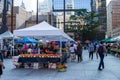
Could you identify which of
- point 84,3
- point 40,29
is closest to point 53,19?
point 84,3

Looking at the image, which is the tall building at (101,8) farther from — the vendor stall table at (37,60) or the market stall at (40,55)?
the vendor stall table at (37,60)

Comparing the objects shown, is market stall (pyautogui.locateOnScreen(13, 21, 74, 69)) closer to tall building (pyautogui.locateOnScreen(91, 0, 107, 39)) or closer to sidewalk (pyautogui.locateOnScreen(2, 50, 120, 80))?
sidewalk (pyautogui.locateOnScreen(2, 50, 120, 80))

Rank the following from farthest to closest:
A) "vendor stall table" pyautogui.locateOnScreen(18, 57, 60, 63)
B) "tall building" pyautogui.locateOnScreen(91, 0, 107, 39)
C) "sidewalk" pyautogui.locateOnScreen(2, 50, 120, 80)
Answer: "tall building" pyautogui.locateOnScreen(91, 0, 107, 39), "vendor stall table" pyautogui.locateOnScreen(18, 57, 60, 63), "sidewalk" pyautogui.locateOnScreen(2, 50, 120, 80)

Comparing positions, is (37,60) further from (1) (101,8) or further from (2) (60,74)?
(1) (101,8)

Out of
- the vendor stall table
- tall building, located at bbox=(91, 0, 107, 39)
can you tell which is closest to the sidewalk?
the vendor stall table

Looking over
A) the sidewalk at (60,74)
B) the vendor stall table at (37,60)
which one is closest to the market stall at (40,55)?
the vendor stall table at (37,60)

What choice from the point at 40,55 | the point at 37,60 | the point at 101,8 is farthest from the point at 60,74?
the point at 101,8

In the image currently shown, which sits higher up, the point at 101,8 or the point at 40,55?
the point at 101,8

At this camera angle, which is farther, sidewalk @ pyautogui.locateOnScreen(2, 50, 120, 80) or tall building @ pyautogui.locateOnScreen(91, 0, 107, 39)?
tall building @ pyautogui.locateOnScreen(91, 0, 107, 39)

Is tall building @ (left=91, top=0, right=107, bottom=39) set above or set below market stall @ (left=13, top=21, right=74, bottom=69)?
above

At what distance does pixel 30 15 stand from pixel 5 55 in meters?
131

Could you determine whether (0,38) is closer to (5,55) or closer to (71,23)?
(5,55)

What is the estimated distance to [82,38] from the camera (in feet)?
321

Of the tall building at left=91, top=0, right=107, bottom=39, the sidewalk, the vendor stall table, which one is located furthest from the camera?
the tall building at left=91, top=0, right=107, bottom=39
